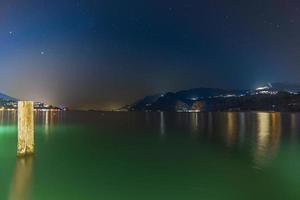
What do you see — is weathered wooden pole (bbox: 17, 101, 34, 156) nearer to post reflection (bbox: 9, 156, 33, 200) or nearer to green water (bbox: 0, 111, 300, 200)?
post reflection (bbox: 9, 156, 33, 200)

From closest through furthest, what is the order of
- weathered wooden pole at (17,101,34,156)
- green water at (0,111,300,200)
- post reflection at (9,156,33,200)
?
post reflection at (9,156,33,200), green water at (0,111,300,200), weathered wooden pole at (17,101,34,156)

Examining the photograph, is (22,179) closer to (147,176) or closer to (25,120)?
(25,120)

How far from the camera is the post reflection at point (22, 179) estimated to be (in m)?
12.1

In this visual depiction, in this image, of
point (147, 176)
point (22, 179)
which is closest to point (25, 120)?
point (22, 179)

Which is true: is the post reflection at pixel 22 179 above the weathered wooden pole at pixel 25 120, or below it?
A: below

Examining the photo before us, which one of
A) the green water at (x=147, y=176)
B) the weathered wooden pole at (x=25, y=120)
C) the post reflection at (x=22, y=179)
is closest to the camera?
the post reflection at (x=22, y=179)

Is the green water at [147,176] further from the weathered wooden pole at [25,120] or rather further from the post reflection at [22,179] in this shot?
the weathered wooden pole at [25,120]

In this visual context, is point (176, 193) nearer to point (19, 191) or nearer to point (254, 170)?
point (19, 191)

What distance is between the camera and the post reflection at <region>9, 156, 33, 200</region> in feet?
39.6

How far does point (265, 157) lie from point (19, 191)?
53.4 ft

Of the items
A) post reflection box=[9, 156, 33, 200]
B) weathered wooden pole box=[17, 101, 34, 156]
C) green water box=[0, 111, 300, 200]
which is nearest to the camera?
post reflection box=[9, 156, 33, 200]

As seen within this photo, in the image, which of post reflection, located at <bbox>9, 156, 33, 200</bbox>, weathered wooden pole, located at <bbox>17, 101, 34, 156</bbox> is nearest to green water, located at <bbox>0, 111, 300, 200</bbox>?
post reflection, located at <bbox>9, 156, 33, 200</bbox>

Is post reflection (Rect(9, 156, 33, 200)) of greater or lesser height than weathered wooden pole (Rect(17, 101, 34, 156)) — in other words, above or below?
below

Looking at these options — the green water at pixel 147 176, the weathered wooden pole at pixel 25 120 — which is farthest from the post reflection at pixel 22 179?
the weathered wooden pole at pixel 25 120
